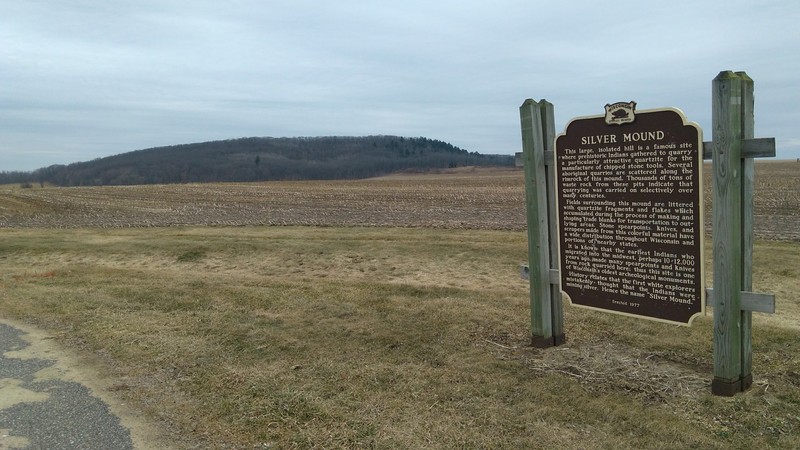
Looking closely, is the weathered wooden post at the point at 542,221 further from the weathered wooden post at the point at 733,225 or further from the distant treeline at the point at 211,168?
the distant treeline at the point at 211,168

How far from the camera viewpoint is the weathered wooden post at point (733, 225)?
16.1 ft

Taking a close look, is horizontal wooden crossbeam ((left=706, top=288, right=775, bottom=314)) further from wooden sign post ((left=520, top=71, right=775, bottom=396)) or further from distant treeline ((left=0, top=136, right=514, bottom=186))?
distant treeline ((left=0, top=136, right=514, bottom=186))

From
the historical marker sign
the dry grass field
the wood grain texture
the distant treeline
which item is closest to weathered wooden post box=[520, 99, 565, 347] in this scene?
the historical marker sign

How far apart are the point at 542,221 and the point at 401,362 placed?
7.47 feet

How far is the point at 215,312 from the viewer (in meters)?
8.79

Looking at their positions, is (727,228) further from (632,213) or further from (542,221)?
(542,221)

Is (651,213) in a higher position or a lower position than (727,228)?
higher

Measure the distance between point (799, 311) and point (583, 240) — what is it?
5.21 meters

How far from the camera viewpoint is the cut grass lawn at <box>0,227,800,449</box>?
4742 mm

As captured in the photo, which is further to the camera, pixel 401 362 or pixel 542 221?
pixel 542 221

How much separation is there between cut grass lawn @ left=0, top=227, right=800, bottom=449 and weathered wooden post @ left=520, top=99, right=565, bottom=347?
0.40 metres

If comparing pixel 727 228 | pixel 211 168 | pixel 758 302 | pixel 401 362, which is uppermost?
pixel 211 168

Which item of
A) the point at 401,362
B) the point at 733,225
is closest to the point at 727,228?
the point at 733,225

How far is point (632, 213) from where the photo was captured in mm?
5629
